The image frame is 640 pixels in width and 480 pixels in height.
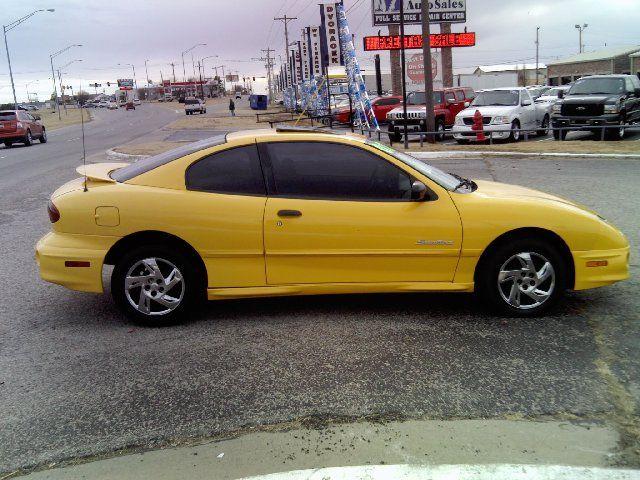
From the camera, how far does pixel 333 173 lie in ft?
16.1

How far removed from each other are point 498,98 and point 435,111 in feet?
12.9

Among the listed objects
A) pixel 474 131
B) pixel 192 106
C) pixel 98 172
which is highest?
pixel 192 106

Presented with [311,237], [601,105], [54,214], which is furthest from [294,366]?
[601,105]

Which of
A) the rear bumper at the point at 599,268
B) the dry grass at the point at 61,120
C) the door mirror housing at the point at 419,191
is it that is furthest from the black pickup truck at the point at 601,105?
the dry grass at the point at 61,120

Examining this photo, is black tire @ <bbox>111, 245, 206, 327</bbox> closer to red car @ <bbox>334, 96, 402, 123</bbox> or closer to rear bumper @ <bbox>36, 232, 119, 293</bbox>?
rear bumper @ <bbox>36, 232, 119, 293</bbox>

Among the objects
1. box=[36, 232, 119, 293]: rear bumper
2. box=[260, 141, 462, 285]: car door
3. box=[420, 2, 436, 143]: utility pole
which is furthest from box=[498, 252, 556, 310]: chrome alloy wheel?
box=[420, 2, 436, 143]: utility pole

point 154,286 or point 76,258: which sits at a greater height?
point 76,258


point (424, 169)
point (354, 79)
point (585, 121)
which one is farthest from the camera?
point (354, 79)

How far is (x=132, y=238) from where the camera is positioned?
478 cm

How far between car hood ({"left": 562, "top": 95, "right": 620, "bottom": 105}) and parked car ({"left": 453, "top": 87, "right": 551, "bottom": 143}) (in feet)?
3.95

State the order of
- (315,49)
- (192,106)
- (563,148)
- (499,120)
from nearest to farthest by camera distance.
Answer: (563,148) → (499,120) → (315,49) → (192,106)

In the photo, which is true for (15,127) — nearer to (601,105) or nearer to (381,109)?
(381,109)

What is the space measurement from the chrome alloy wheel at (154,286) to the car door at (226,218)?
0.27 m

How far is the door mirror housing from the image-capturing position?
4707 millimetres
